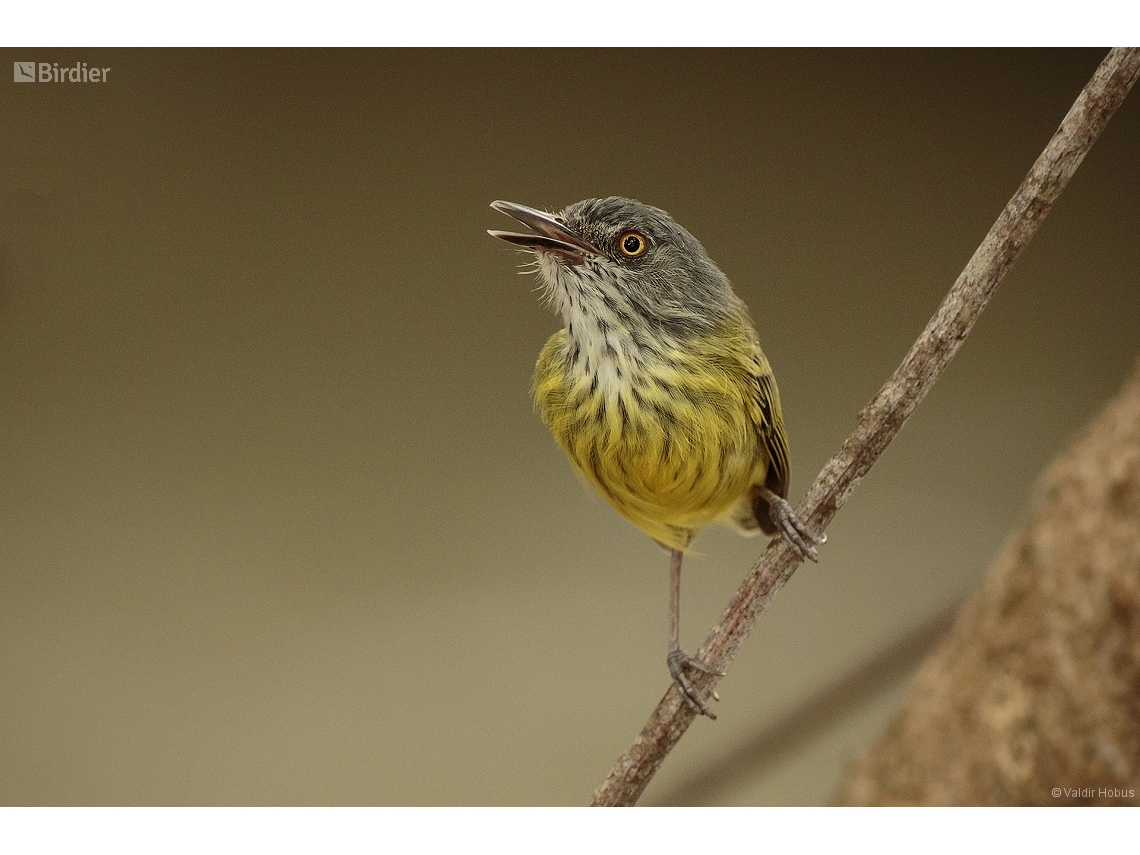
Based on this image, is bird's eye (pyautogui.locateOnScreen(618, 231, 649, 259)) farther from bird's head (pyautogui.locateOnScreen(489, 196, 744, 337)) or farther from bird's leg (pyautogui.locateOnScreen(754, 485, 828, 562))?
bird's leg (pyautogui.locateOnScreen(754, 485, 828, 562))

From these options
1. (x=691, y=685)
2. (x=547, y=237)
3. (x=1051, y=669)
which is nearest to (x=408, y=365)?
(x=547, y=237)

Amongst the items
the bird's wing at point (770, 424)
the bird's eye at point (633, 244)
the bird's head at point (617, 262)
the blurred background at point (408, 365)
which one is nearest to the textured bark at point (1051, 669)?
the blurred background at point (408, 365)

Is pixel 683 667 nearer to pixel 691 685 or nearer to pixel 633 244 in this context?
pixel 691 685

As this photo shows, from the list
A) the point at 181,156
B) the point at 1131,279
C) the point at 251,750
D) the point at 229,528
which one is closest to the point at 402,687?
the point at 251,750

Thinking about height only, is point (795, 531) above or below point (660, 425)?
below

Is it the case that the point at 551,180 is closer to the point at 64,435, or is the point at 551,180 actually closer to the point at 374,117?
the point at 374,117

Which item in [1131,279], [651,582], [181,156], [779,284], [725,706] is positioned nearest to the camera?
[181,156]

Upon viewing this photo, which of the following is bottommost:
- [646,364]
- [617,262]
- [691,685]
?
[691,685]

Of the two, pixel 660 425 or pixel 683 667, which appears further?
pixel 683 667

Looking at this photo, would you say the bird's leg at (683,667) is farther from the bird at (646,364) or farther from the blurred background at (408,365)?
the blurred background at (408,365)
